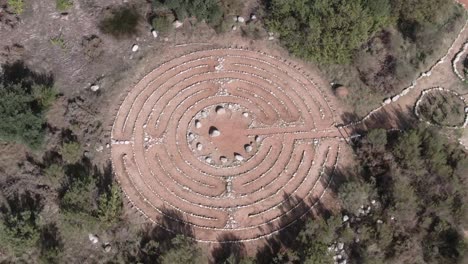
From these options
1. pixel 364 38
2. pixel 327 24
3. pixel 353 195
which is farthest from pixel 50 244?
pixel 364 38

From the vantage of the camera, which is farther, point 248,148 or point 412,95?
point 412,95

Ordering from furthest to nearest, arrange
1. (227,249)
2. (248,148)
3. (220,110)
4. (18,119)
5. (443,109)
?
(443,109), (220,110), (248,148), (18,119), (227,249)

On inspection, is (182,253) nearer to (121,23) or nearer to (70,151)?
(70,151)

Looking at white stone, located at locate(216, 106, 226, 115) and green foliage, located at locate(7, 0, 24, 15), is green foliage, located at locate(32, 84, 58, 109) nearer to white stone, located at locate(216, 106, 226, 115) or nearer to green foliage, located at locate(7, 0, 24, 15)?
green foliage, located at locate(7, 0, 24, 15)

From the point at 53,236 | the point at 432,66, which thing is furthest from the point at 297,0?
the point at 53,236

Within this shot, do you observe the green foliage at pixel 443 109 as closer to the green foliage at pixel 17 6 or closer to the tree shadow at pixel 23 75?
the tree shadow at pixel 23 75

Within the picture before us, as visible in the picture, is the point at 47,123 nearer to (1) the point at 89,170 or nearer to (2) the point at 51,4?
(1) the point at 89,170
